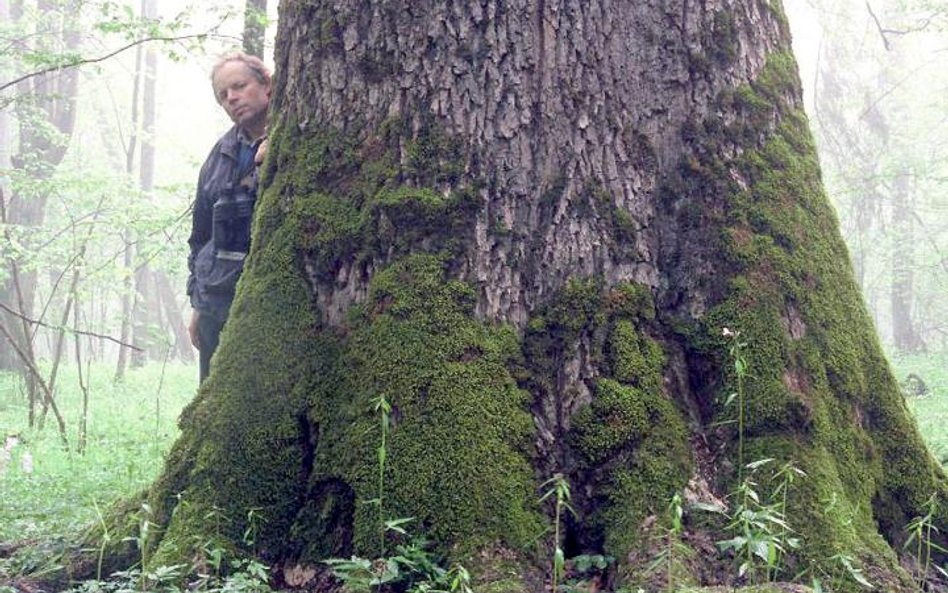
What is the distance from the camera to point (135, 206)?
561 inches

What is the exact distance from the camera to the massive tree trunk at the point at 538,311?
3027 mm

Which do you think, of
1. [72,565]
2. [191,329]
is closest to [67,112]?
[191,329]

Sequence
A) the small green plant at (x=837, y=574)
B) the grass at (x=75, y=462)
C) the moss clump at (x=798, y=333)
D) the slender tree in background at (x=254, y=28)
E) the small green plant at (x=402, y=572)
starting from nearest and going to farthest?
the small green plant at (x=402, y=572)
the small green plant at (x=837, y=574)
the moss clump at (x=798, y=333)
the grass at (x=75, y=462)
the slender tree in background at (x=254, y=28)

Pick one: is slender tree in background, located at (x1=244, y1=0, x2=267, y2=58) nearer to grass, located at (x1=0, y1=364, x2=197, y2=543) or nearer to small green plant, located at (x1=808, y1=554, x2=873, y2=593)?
grass, located at (x1=0, y1=364, x2=197, y2=543)

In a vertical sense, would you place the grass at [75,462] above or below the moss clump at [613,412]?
below

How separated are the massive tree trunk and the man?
140 cm

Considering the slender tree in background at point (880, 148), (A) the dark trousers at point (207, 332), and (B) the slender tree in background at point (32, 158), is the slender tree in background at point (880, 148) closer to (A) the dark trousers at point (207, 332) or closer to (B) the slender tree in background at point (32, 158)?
(B) the slender tree in background at point (32, 158)

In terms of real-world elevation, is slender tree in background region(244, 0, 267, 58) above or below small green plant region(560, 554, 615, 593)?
above

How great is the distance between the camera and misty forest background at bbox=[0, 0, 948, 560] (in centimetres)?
769

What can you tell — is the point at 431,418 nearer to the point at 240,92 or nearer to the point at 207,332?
the point at 240,92

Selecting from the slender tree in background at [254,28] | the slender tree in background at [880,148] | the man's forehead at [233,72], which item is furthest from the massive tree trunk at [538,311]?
the slender tree in background at [880,148]

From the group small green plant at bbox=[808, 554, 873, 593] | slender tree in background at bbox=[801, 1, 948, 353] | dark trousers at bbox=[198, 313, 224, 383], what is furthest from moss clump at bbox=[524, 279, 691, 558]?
slender tree in background at bbox=[801, 1, 948, 353]

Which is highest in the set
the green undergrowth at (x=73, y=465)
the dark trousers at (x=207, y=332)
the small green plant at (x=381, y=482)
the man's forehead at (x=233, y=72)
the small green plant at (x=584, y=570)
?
the man's forehead at (x=233, y=72)

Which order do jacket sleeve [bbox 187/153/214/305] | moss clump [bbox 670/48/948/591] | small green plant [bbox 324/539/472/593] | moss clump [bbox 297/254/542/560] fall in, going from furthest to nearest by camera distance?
jacket sleeve [bbox 187/153/214/305], moss clump [bbox 670/48/948/591], moss clump [bbox 297/254/542/560], small green plant [bbox 324/539/472/593]
